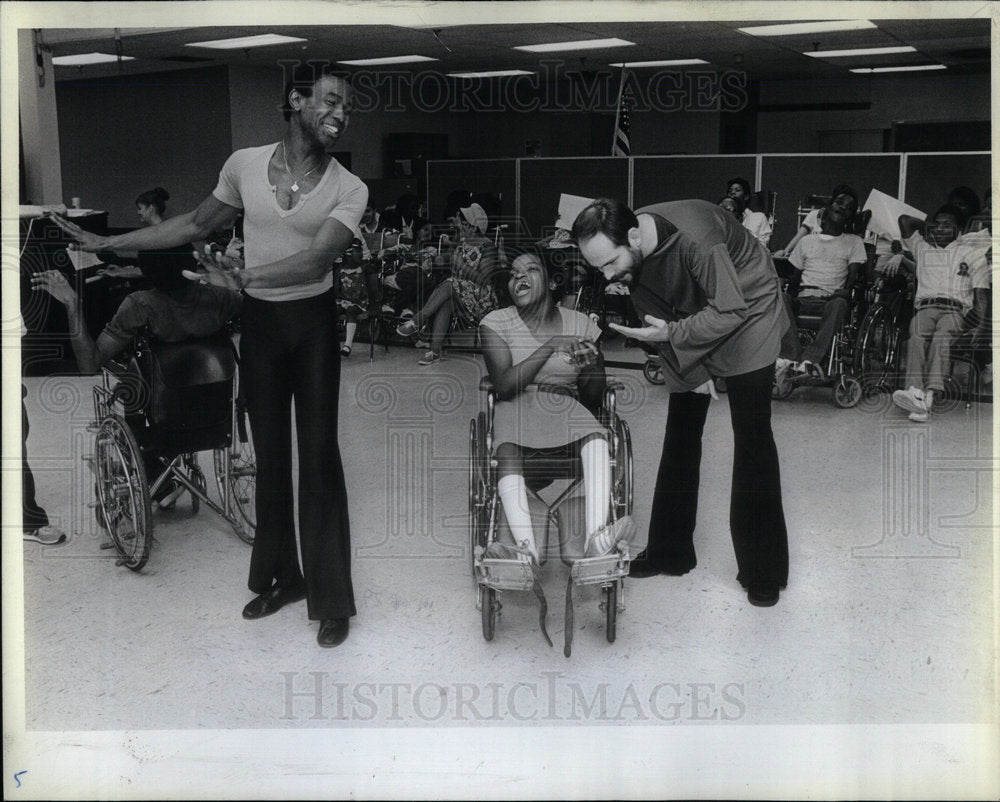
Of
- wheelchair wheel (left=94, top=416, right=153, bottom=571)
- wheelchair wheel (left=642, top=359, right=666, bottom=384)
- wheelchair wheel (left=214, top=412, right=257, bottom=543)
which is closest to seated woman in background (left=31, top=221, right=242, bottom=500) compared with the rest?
wheelchair wheel (left=94, top=416, right=153, bottom=571)

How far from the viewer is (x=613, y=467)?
9.88ft

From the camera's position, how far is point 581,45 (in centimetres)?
749

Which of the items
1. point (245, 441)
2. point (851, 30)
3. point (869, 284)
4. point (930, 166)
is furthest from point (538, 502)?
point (851, 30)

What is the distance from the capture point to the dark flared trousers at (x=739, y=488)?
3.03 meters

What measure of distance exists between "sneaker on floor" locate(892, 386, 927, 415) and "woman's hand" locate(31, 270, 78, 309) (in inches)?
130

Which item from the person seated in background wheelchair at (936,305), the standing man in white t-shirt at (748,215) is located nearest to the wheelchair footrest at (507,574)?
the person seated in background wheelchair at (936,305)

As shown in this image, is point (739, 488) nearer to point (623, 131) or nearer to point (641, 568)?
point (641, 568)

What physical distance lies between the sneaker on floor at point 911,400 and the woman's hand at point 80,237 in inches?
128

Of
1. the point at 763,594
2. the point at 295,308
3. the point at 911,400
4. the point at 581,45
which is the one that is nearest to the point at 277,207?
the point at 295,308

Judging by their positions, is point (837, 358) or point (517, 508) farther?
point (837, 358)

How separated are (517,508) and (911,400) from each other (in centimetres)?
245

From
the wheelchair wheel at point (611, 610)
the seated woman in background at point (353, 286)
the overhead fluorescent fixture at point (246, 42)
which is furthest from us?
the seated woman in background at point (353, 286)

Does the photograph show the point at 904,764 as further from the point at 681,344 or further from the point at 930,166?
the point at 930,166

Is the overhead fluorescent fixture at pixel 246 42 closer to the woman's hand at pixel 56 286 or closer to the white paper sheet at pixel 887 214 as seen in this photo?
the woman's hand at pixel 56 286
